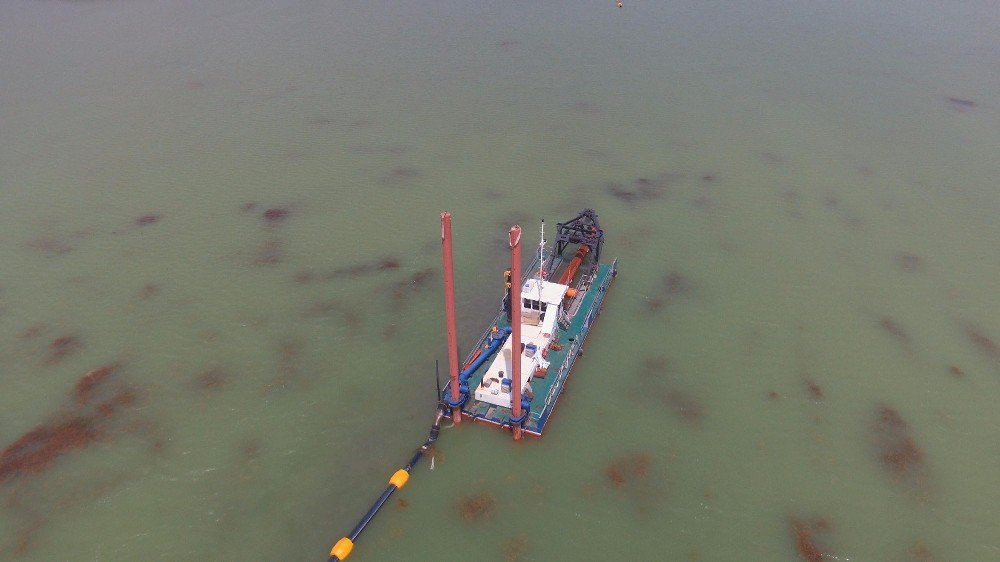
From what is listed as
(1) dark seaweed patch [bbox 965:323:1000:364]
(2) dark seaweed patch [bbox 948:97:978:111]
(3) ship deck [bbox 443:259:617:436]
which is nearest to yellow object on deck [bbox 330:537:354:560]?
(3) ship deck [bbox 443:259:617:436]

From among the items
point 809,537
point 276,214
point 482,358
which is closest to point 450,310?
point 482,358

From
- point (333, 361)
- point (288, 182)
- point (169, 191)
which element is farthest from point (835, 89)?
point (169, 191)

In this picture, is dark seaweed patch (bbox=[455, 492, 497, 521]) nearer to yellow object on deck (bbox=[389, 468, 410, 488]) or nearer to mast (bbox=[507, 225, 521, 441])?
yellow object on deck (bbox=[389, 468, 410, 488])

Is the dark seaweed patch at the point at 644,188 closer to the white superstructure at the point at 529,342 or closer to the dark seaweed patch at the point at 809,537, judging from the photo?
the white superstructure at the point at 529,342

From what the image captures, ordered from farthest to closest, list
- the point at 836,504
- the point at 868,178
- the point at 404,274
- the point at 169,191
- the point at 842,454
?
the point at 868,178
the point at 169,191
the point at 404,274
the point at 842,454
the point at 836,504

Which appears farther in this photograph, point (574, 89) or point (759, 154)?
point (574, 89)

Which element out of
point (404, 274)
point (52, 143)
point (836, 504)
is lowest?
point (836, 504)

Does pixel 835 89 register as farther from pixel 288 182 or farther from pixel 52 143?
pixel 52 143
